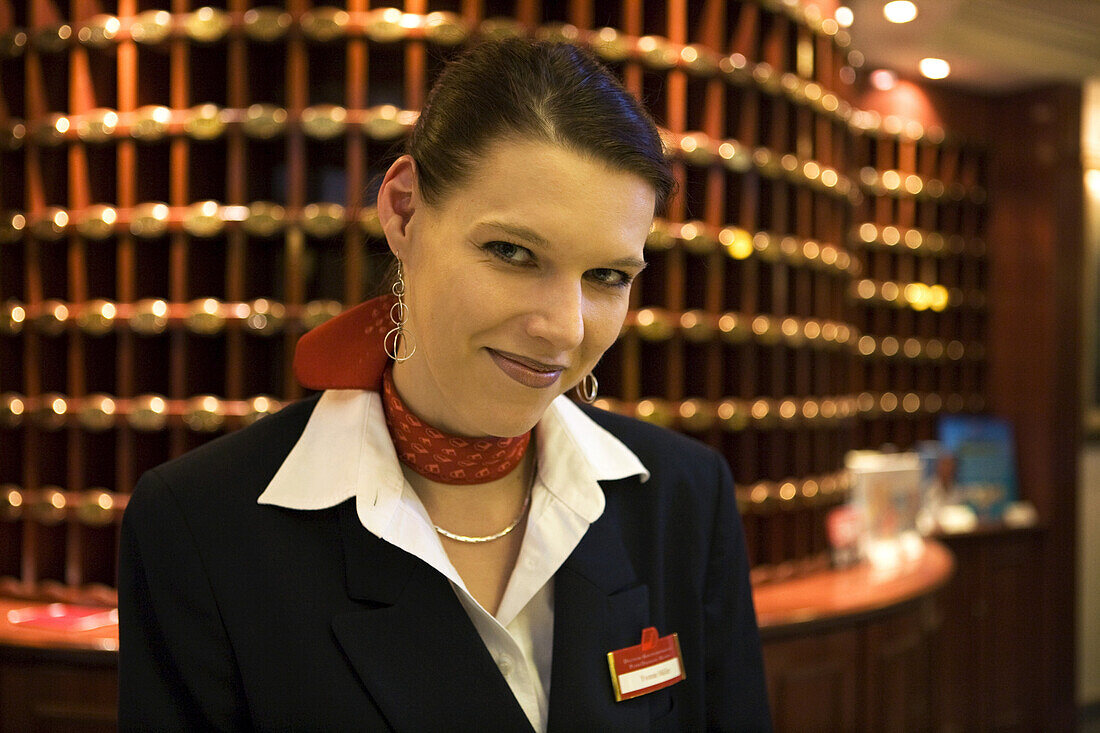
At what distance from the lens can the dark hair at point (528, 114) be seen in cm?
99

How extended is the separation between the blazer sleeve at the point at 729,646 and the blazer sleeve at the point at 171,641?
63cm

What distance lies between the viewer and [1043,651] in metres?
4.52

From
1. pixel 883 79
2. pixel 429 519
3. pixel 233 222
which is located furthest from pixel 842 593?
pixel 883 79

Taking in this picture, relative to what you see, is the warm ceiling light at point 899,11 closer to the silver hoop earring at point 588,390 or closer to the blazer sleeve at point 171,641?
the silver hoop earring at point 588,390

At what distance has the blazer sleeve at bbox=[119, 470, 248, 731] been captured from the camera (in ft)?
3.43

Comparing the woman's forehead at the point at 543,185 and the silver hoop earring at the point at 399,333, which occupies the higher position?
the woman's forehead at the point at 543,185

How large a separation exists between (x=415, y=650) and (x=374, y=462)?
23 centimetres

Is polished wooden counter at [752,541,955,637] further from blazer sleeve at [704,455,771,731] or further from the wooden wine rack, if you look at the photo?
blazer sleeve at [704,455,771,731]

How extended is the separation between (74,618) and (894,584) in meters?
2.20

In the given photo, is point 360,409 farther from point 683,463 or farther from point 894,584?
point 894,584

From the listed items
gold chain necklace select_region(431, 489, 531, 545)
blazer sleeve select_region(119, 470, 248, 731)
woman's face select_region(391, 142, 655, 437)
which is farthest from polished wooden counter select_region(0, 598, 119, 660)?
woman's face select_region(391, 142, 655, 437)

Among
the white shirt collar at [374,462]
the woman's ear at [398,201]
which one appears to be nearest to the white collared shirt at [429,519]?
the white shirt collar at [374,462]

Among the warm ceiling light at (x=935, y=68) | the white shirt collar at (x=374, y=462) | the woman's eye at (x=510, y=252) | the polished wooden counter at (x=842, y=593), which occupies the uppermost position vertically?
the warm ceiling light at (x=935, y=68)

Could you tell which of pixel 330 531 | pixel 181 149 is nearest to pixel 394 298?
pixel 330 531
